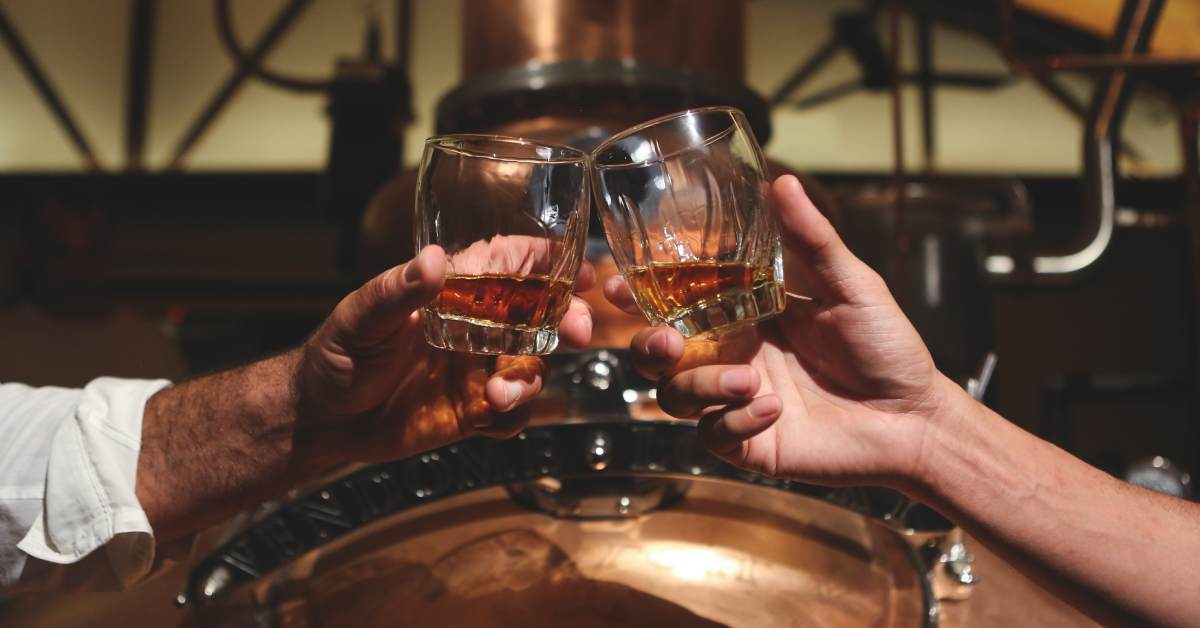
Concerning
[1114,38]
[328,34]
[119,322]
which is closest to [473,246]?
[1114,38]

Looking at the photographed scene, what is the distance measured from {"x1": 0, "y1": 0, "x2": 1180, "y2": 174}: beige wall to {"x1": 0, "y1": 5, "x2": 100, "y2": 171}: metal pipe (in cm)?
10

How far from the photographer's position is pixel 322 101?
507 cm

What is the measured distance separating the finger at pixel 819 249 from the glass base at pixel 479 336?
9.7 inches

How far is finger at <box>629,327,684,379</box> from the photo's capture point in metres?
0.75

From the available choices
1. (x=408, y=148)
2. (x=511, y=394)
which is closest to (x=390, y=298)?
(x=511, y=394)

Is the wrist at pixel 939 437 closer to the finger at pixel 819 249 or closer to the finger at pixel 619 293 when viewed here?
the finger at pixel 819 249

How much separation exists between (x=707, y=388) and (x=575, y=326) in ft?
0.58

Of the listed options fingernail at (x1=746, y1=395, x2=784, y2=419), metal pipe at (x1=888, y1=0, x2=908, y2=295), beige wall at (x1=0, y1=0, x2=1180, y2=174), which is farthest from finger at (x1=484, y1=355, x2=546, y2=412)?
beige wall at (x1=0, y1=0, x2=1180, y2=174)

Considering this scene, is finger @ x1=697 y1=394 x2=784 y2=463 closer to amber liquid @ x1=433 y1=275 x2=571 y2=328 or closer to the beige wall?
amber liquid @ x1=433 y1=275 x2=571 y2=328

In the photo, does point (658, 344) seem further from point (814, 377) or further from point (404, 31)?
point (404, 31)

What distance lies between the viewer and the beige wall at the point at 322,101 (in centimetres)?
507

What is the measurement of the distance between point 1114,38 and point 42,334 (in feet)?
9.21

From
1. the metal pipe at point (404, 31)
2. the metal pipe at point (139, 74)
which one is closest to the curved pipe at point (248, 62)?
the metal pipe at point (404, 31)

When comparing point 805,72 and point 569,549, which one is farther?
point 805,72
